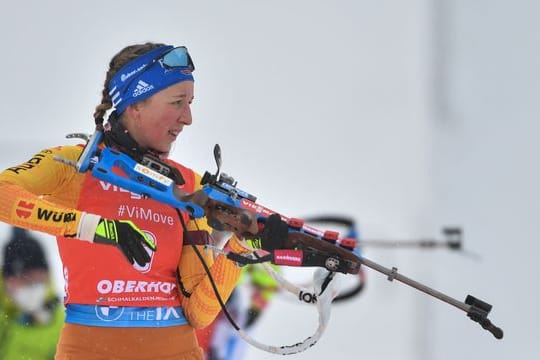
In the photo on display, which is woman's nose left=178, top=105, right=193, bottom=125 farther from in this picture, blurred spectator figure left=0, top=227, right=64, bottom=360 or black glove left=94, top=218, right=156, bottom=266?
blurred spectator figure left=0, top=227, right=64, bottom=360

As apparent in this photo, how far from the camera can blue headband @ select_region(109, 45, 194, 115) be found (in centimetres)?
212

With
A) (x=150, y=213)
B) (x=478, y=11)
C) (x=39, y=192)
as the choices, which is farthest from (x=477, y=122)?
(x=39, y=192)

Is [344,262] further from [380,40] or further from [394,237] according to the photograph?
[380,40]

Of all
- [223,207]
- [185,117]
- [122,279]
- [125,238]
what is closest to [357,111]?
[185,117]

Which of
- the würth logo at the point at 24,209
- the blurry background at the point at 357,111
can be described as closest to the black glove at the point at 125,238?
the würth logo at the point at 24,209

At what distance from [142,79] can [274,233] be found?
0.59 m

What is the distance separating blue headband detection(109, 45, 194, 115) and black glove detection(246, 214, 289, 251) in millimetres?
510

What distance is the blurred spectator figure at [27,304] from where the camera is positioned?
3.33 m

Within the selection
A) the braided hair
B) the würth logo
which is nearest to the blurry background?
the braided hair

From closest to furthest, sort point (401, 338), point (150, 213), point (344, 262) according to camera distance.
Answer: point (344, 262)
point (150, 213)
point (401, 338)

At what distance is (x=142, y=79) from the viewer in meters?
2.12

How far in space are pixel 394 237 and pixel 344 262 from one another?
153cm

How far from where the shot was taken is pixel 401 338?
3.34m

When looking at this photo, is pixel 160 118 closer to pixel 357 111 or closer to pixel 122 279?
pixel 122 279
